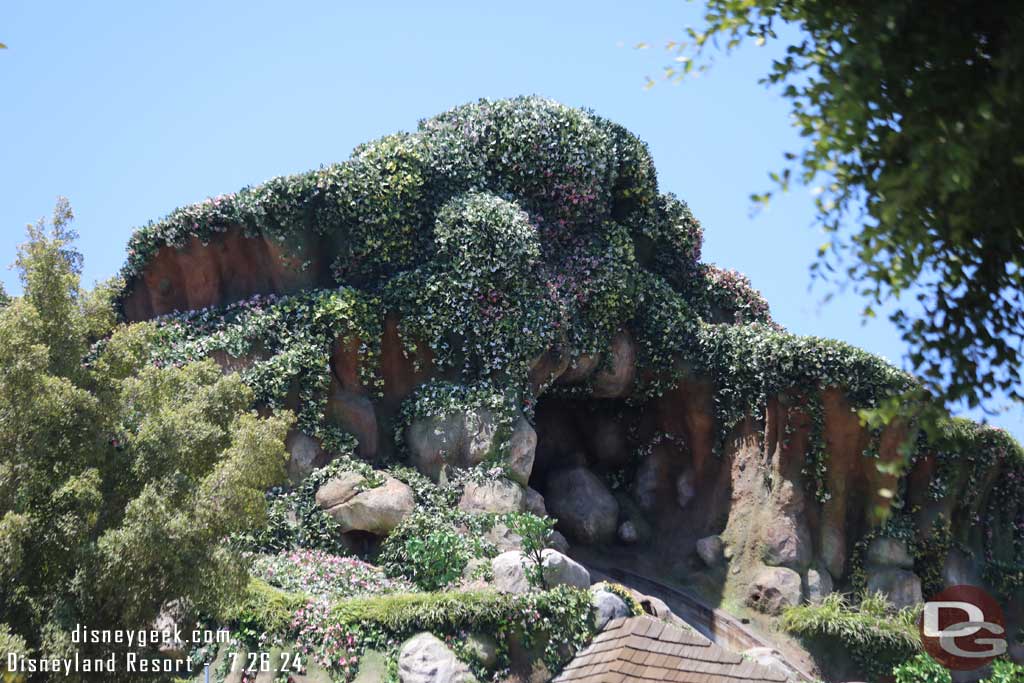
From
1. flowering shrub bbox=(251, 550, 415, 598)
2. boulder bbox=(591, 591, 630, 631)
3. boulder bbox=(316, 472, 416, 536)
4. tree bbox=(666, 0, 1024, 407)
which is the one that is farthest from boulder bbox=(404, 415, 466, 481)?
tree bbox=(666, 0, 1024, 407)

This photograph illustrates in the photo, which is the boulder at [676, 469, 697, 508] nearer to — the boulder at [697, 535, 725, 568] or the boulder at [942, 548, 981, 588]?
the boulder at [697, 535, 725, 568]

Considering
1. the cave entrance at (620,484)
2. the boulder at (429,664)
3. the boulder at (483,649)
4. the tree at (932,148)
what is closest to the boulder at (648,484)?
the cave entrance at (620,484)

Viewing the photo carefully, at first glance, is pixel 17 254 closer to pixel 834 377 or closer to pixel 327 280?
pixel 327 280

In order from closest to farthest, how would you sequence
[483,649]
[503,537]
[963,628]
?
[483,649]
[503,537]
[963,628]

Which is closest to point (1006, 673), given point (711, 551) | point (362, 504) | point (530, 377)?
Answer: point (711, 551)

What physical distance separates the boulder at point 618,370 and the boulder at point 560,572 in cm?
689

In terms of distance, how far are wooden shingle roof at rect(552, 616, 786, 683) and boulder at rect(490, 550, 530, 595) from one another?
3.82 metres

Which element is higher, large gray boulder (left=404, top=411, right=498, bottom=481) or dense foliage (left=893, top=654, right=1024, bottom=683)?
large gray boulder (left=404, top=411, right=498, bottom=481)

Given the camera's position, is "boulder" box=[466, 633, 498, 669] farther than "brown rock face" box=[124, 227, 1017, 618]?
No

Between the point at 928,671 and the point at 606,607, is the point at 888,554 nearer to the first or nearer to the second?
the point at 928,671

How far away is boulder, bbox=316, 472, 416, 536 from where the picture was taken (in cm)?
1964

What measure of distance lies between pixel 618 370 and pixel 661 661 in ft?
40.2

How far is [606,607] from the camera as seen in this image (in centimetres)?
1702

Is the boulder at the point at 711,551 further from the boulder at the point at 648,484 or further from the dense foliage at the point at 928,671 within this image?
the dense foliage at the point at 928,671
